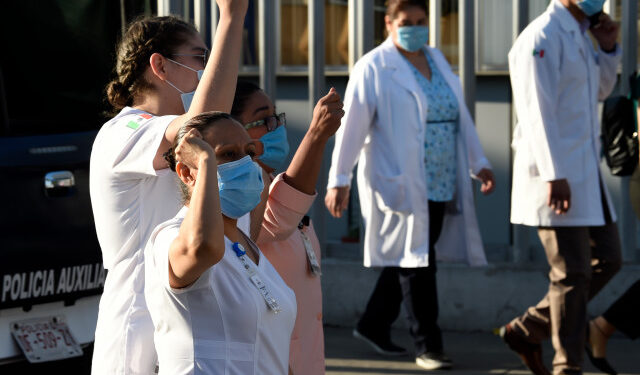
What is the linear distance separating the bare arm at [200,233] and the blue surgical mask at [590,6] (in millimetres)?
3418

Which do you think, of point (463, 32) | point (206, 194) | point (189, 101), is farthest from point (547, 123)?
point (206, 194)

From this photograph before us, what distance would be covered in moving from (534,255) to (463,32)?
4.46 feet

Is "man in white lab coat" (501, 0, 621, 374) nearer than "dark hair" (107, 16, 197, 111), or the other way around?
"dark hair" (107, 16, 197, 111)

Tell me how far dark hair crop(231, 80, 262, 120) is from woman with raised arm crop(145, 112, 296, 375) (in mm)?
914

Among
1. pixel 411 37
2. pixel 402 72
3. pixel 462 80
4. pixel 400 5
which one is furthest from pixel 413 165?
pixel 462 80

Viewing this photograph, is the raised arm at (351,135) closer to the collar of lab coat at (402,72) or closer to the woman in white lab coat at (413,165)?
the woman in white lab coat at (413,165)

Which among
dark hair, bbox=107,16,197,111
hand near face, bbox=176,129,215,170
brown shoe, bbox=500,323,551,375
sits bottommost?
brown shoe, bbox=500,323,551,375

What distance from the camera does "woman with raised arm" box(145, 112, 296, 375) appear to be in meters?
2.46

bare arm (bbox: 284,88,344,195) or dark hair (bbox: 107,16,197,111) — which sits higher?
dark hair (bbox: 107,16,197,111)

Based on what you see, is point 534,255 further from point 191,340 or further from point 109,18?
point 191,340

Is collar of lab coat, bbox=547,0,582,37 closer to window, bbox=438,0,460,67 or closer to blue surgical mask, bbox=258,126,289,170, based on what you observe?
blue surgical mask, bbox=258,126,289,170

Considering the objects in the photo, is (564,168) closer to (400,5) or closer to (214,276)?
(400,5)

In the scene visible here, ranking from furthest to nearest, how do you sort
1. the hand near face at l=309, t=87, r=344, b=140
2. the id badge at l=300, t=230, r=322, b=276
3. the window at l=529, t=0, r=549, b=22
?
1. the window at l=529, t=0, r=549, b=22
2. the id badge at l=300, t=230, r=322, b=276
3. the hand near face at l=309, t=87, r=344, b=140

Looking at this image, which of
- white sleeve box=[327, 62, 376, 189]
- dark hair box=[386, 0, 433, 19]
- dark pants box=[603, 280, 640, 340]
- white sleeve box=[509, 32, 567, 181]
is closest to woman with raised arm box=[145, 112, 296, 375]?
white sleeve box=[509, 32, 567, 181]
